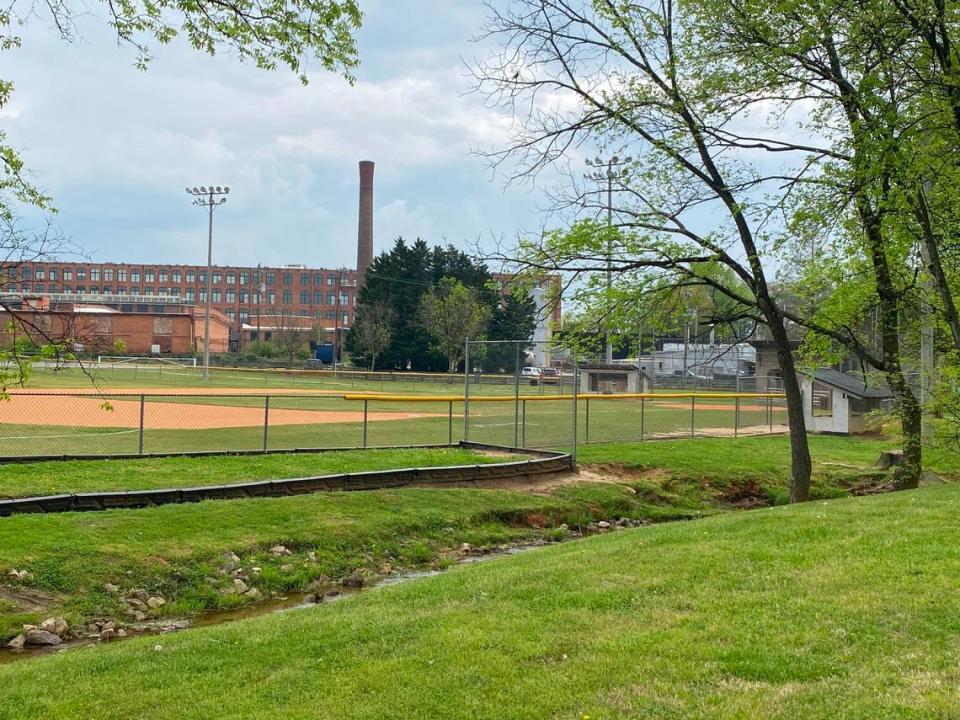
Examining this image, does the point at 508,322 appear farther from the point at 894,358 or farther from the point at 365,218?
the point at 894,358

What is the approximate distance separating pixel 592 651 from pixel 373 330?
2949 inches

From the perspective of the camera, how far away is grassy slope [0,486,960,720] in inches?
181

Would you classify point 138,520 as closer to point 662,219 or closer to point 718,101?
point 662,219

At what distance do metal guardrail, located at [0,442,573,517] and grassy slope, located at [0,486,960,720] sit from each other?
5174mm

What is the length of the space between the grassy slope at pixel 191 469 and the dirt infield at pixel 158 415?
850 centimetres

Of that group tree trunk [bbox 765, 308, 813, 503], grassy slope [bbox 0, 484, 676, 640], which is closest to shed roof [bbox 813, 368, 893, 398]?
tree trunk [bbox 765, 308, 813, 503]

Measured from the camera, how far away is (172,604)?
377 inches

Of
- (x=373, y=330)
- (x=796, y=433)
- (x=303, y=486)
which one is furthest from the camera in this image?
(x=373, y=330)

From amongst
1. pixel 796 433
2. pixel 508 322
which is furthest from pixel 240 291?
A: pixel 796 433

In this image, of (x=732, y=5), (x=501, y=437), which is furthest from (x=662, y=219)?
(x=501, y=437)

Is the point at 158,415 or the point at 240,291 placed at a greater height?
Answer: the point at 240,291

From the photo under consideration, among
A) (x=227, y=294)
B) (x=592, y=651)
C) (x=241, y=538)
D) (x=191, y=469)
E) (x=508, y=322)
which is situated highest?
(x=227, y=294)

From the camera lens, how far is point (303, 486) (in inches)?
557

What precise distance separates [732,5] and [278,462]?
10974 millimetres
